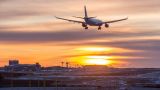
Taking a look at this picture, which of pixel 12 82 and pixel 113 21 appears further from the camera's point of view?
pixel 113 21

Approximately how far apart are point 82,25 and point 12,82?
26164 mm

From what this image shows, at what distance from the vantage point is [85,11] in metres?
198

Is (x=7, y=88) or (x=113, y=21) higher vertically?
(x=113, y=21)

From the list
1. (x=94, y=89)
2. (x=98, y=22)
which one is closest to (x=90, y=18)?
(x=98, y=22)

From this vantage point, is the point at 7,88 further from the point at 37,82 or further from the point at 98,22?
the point at 98,22

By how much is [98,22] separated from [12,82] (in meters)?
28.6

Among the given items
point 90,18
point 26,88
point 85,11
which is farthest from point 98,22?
point 26,88

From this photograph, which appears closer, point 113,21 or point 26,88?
point 26,88

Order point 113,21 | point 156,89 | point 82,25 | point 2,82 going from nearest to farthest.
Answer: point 156,89 → point 82,25 → point 2,82 → point 113,21

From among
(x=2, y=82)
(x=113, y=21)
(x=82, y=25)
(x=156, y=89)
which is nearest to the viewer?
(x=156, y=89)

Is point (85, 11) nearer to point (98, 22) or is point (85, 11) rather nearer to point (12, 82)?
point (98, 22)

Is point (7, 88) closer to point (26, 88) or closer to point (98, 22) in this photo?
point (26, 88)

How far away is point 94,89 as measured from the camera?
151 meters

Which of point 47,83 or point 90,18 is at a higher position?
point 90,18
